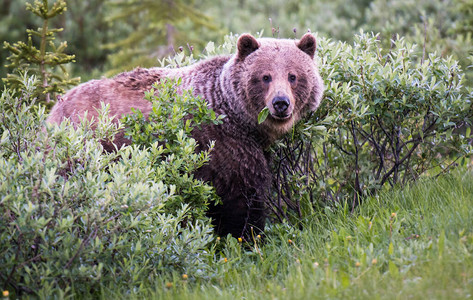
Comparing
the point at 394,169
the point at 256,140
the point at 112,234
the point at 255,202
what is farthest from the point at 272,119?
the point at 112,234

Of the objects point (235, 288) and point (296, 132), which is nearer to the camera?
point (235, 288)

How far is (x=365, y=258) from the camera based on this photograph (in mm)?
4055

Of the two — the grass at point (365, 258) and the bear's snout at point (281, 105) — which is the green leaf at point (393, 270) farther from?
the bear's snout at point (281, 105)

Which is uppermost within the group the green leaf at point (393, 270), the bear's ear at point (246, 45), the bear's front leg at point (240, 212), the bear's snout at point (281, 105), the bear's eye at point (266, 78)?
the bear's ear at point (246, 45)

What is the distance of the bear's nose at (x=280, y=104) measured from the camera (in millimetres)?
5176

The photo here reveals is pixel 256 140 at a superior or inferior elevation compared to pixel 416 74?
inferior

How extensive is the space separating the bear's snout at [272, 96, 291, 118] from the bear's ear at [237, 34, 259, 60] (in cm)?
67

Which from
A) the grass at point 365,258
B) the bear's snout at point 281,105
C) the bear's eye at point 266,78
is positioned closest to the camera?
the grass at point 365,258

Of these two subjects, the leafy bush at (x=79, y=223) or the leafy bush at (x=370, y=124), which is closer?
the leafy bush at (x=79, y=223)

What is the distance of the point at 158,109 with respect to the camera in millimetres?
5156

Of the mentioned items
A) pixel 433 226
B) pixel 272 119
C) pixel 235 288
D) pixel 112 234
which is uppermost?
pixel 272 119

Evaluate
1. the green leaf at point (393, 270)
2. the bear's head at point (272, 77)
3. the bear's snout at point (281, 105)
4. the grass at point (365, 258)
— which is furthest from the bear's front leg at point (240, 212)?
the green leaf at point (393, 270)

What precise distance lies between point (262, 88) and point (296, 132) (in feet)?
→ 1.88

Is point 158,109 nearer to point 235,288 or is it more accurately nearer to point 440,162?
point 235,288
